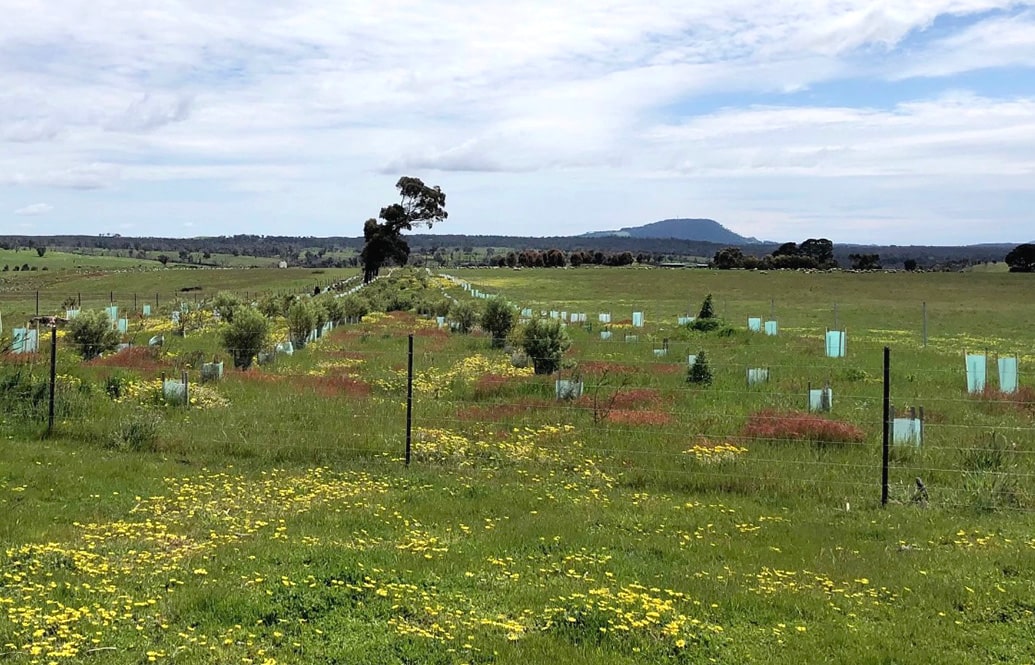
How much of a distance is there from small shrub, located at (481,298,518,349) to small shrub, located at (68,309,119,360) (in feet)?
41.2

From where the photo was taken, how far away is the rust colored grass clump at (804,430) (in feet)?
40.2

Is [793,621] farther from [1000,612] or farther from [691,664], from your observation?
[1000,612]

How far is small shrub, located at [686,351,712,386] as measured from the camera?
18250mm

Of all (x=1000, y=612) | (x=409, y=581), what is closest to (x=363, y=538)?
(x=409, y=581)

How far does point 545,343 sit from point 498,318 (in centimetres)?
996

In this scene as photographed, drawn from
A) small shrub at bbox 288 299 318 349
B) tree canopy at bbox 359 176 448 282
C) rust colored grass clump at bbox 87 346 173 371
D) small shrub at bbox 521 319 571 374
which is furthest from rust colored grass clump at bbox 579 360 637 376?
tree canopy at bbox 359 176 448 282

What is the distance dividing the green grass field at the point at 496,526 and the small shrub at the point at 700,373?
3.63ft

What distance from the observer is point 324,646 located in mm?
5391

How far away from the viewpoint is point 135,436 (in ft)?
37.7

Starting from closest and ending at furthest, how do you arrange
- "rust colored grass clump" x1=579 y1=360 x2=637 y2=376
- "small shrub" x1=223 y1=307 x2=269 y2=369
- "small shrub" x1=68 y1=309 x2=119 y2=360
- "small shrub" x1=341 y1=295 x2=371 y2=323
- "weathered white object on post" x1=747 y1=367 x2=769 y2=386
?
"weathered white object on post" x1=747 y1=367 x2=769 y2=386
"rust colored grass clump" x1=579 y1=360 x2=637 y2=376
"small shrub" x1=68 y1=309 x2=119 y2=360
"small shrub" x1=223 y1=307 x2=269 y2=369
"small shrub" x1=341 y1=295 x2=371 y2=323

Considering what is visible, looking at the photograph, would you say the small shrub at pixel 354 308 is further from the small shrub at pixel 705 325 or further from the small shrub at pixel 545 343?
the small shrub at pixel 545 343

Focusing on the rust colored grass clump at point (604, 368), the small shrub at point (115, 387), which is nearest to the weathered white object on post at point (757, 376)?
the rust colored grass clump at point (604, 368)

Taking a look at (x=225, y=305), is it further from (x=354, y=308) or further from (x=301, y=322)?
(x=301, y=322)

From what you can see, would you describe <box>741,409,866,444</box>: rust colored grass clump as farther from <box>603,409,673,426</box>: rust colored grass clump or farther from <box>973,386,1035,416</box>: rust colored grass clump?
<box>973,386,1035,416</box>: rust colored grass clump
